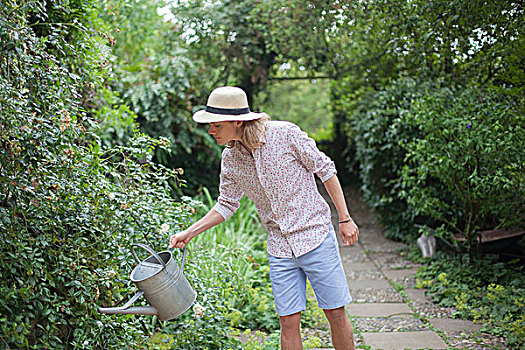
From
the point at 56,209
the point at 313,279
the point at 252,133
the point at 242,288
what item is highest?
the point at 252,133

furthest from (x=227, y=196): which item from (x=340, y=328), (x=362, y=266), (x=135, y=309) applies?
(x=362, y=266)

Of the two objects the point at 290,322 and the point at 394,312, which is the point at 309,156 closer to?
the point at 290,322

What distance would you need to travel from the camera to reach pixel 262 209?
2.35 metres

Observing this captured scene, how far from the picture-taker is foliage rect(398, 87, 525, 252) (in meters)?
3.61

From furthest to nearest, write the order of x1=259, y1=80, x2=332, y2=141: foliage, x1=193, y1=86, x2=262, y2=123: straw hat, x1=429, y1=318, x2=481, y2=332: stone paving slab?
x1=259, y1=80, x2=332, y2=141: foliage → x1=429, y1=318, x2=481, y2=332: stone paving slab → x1=193, y1=86, x2=262, y2=123: straw hat

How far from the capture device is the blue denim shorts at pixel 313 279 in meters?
2.23

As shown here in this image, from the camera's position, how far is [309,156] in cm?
221

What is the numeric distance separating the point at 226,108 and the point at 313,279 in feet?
2.77

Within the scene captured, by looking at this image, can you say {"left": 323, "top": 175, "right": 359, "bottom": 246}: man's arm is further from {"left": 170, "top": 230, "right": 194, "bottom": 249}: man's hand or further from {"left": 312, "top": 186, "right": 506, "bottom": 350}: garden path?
{"left": 312, "top": 186, "right": 506, "bottom": 350}: garden path

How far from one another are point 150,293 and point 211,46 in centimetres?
492

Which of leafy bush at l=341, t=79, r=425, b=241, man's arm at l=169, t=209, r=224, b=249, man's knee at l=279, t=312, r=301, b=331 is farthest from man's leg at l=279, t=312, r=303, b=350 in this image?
leafy bush at l=341, t=79, r=425, b=241

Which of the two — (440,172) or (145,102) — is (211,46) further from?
(440,172)

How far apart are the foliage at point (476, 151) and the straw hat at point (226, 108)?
219 centimetres

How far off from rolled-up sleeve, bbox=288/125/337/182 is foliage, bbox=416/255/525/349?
5.37ft
